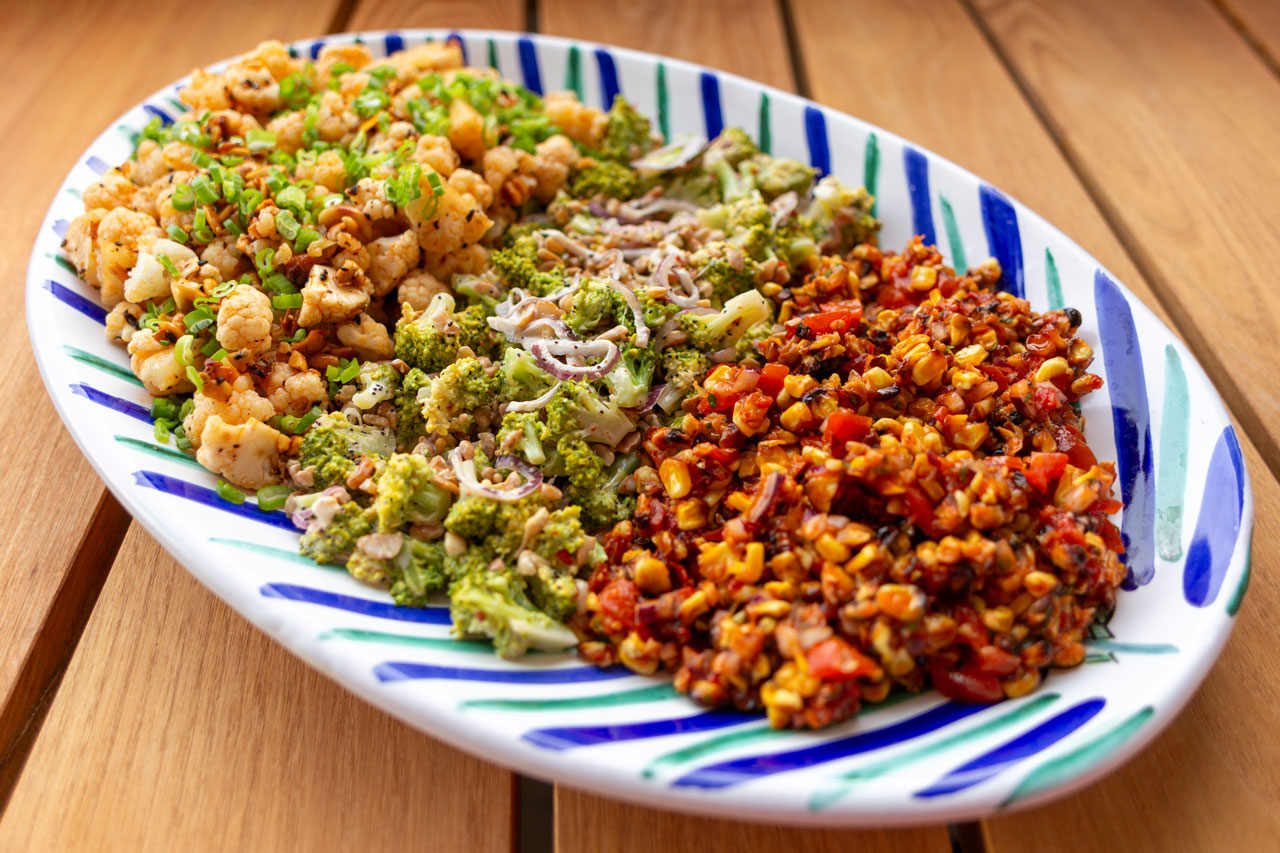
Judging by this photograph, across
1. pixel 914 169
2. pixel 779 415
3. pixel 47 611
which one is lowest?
pixel 47 611

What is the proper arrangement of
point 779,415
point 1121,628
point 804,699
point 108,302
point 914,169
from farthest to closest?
point 914,169 < point 108,302 < point 779,415 < point 1121,628 < point 804,699

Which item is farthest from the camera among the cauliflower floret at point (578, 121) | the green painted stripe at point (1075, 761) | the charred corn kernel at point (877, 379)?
the cauliflower floret at point (578, 121)

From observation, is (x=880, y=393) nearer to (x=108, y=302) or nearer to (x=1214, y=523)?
(x=1214, y=523)

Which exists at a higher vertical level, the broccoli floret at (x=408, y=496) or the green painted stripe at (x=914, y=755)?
the green painted stripe at (x=914, y=755)

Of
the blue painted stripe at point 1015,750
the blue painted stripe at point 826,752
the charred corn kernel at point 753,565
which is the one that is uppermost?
the blue painted stripe at point 1015,750

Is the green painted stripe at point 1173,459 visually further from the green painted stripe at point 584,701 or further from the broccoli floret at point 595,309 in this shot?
the broccoli floret at point 595,309

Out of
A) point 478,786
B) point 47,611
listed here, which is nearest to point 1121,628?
point 478,786

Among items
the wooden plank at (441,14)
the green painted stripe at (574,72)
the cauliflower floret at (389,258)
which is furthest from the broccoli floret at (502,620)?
the wooden plank at (441,14)

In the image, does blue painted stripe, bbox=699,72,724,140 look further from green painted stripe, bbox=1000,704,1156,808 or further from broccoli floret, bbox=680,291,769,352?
green painted stripe, bbox=1000,704,1156,808
